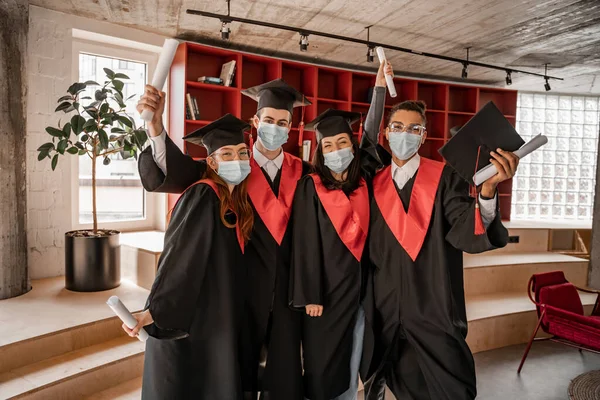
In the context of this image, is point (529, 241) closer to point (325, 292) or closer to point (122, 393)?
point (325, 292)

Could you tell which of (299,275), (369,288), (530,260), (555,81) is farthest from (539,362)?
(555,81)

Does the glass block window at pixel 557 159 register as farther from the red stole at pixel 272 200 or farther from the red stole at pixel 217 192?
the red stole at pixel 217 192

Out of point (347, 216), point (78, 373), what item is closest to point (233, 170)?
point (347, 216)

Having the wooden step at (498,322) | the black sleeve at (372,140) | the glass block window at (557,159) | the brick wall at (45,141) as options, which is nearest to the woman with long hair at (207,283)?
the black sleeve at (372,140)

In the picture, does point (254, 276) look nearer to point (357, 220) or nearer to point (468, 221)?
point (357, 220)

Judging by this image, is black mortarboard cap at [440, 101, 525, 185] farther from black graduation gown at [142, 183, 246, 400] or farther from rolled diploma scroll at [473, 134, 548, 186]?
black graduation gown at [142, 183, 246, 400]

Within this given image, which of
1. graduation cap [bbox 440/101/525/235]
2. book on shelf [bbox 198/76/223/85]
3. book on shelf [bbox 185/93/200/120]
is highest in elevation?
book on shelf [bbox 198/76/223/85]

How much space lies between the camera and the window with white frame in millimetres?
4305

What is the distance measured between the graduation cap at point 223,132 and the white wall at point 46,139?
2558mm

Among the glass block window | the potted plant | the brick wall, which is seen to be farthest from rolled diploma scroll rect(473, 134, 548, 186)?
the glass block window

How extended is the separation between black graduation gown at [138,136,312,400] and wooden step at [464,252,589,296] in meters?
3.07

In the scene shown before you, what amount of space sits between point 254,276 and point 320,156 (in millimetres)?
576

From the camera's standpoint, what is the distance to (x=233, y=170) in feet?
5.69

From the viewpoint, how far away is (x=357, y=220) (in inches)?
73.8
